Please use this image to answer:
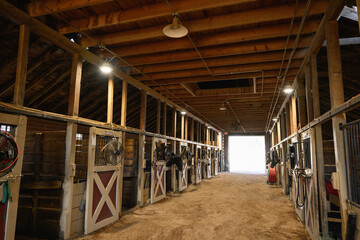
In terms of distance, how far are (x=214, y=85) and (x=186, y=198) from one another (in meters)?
3.60

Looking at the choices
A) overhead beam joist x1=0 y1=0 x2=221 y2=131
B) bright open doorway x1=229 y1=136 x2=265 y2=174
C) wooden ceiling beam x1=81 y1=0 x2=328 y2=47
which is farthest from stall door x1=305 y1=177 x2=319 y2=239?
bright open doorway x1=229 y1=136 x2=265 y2=174

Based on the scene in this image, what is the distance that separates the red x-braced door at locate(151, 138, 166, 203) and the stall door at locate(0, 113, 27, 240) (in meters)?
3.77

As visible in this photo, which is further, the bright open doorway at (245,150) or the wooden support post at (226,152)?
the bright open doorway at (245,150)

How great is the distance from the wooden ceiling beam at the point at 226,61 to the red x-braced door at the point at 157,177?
7.02 feet

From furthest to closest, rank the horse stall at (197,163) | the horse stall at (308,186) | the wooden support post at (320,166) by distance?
the horse stall at (197,163), the horse stall at (308,186), the wooden support post at (320,166)

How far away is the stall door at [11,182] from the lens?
2835 mm

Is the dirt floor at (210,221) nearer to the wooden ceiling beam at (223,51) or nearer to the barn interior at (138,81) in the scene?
the barn interior at (138,81)

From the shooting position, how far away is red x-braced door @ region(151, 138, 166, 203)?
6.55 m

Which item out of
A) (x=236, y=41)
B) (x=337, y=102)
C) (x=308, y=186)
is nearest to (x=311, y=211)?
(x=308, y=186)

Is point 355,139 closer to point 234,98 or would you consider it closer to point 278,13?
point 278,13

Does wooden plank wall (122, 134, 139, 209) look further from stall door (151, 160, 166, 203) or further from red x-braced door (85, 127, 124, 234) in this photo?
red x-braced door (85, 127, 124, 234)

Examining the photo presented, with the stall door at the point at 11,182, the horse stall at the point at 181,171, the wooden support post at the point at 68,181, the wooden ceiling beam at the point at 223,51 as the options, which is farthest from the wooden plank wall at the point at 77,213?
the horse stall at the point at 181,171

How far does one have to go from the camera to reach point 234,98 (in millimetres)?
8031

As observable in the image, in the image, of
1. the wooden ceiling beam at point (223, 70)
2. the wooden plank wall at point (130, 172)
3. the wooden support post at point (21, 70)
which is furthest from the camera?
the wooden plank wall at point (130, 172)
